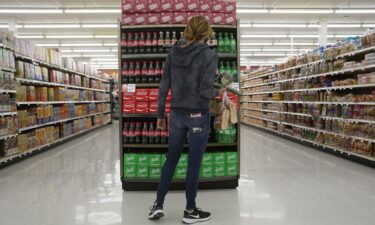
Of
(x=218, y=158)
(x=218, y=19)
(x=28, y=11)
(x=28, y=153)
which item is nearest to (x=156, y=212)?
(x=218, y=158)

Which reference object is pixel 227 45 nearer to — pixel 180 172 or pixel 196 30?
pixel 196 30

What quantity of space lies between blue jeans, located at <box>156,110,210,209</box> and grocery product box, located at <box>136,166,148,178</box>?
108 centimetres

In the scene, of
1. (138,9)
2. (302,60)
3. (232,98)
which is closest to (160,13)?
(138,9)

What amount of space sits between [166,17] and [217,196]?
6.95ft

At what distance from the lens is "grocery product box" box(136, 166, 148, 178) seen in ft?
13.6

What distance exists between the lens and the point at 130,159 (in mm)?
4160

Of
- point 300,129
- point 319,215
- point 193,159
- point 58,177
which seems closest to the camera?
point 193,159

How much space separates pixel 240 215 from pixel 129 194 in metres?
1.38

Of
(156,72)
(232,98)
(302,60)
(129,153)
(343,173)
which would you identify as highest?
(302,60)

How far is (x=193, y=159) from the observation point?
3010mm

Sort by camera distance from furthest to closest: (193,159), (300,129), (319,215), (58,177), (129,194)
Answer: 1. (300,129)
2. (58,177)
3. (129,194)
4. (319,215)
5. (193,159)

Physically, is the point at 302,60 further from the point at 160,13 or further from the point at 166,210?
the point at 166,210

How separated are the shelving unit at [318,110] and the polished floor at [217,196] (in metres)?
0.47

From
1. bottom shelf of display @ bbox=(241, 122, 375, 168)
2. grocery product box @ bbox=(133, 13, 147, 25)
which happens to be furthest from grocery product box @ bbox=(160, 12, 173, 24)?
bottom shelf of display @ bbox=(241, 122, 375, 168)
